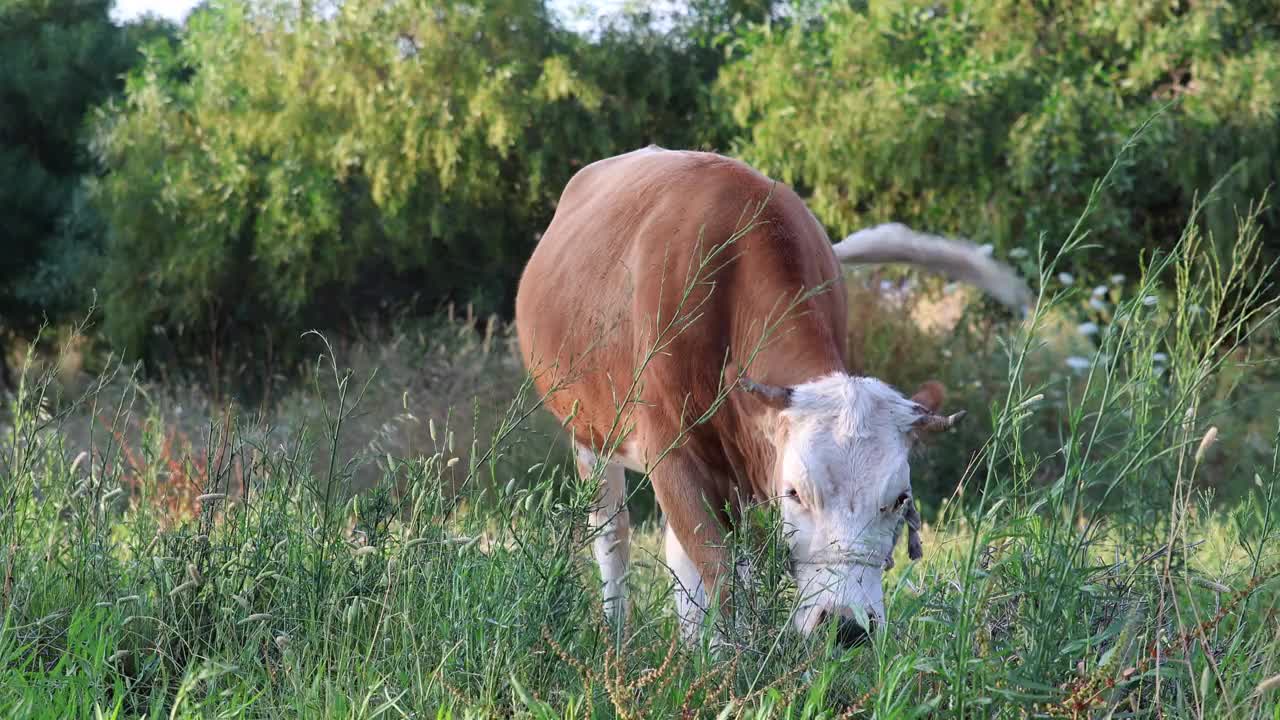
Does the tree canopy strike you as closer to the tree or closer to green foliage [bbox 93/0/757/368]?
green foliage [bbox 93/0/757/368]

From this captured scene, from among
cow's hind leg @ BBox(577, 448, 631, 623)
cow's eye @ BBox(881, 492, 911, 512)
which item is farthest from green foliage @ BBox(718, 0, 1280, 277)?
cow's eye @ BBox(881, 492, 911, 512)

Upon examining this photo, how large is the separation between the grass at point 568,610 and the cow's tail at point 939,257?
51.2 inches

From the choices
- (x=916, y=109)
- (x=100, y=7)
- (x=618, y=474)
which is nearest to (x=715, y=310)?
(x=618, y=474)

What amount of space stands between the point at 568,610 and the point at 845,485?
771 mm

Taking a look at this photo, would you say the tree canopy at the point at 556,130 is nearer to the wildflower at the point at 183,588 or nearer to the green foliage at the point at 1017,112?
the green foliage at the point at 1017,112

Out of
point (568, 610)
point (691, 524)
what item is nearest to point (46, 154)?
point (691, 524)

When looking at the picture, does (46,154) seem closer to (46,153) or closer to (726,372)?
(46,153)

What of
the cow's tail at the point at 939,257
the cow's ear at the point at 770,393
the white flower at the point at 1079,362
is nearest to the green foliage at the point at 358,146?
the white flower at the point at 1079,362

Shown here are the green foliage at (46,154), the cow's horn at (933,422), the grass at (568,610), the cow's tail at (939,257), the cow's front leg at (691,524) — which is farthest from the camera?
the green foliage at (46,154)

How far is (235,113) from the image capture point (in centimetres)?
→ 1157

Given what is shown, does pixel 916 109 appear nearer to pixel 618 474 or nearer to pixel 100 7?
pixel 618 474

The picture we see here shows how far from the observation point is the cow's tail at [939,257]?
14.0 ft

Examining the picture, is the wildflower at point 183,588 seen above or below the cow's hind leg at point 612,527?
above

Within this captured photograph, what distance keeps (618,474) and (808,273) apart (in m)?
1.55
